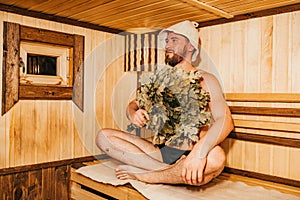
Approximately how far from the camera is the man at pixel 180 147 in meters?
2.11

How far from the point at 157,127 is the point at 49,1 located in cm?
128

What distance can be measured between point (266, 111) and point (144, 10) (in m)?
1.31

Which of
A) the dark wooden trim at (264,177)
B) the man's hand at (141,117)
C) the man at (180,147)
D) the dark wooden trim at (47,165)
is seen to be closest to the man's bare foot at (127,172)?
the man at (180,147)

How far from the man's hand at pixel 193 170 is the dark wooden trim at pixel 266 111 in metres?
0.78

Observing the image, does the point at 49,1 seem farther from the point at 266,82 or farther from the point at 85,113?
the point at 266,82

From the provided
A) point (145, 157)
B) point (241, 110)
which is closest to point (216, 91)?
point (241, 110)

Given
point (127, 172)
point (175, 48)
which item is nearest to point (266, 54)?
point (175, 48)

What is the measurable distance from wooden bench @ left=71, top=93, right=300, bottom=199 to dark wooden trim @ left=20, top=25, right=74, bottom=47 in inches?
49.6

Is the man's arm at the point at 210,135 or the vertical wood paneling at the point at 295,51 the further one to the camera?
the vertical wood paneling at the point at 295,51

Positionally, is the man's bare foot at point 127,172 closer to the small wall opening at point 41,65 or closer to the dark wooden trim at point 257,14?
the small wall opening at point 41,65

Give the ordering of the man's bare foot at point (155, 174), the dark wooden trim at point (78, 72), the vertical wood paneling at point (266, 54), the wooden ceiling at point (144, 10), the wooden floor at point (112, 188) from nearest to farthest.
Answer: the man's bare foot at point (155, 174) → the wooden floor at point (112, 188) → the wooden ceiling at point (144, 10) → the vertical wood paneling at point (266, 54) → the dark wooden trim at point (78, 72)

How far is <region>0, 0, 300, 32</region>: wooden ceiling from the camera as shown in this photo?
7.82ft

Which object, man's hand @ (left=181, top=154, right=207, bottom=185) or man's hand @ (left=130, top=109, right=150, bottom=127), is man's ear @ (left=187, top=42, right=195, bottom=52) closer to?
man's hand @ (left=130, top=109, right=150, bottom=127)

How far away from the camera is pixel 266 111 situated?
8.29 ft
